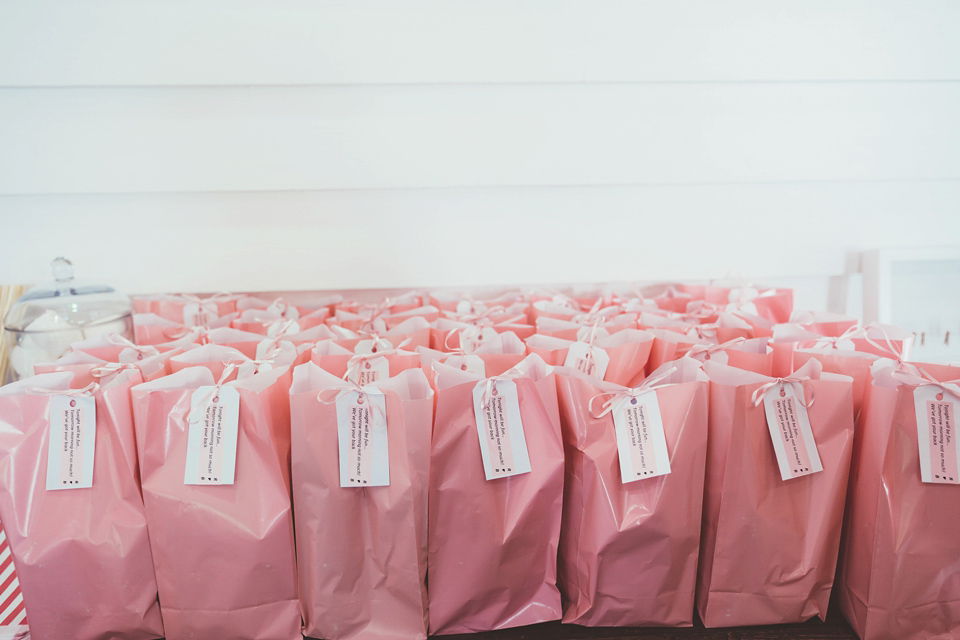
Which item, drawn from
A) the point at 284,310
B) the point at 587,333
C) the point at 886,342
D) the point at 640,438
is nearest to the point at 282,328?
the point at 284,310

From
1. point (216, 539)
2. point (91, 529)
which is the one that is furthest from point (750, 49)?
point (91, 529)

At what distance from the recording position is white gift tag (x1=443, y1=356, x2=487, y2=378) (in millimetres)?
996

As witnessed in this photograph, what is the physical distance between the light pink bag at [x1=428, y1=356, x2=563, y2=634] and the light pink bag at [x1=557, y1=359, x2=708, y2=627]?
0.05m

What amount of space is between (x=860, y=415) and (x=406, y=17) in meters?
1.46

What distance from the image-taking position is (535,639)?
0.92m

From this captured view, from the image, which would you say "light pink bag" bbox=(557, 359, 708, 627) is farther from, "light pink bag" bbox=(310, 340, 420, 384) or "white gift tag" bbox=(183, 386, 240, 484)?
"white gift tag" bbox=(183, 386, 240, 484)

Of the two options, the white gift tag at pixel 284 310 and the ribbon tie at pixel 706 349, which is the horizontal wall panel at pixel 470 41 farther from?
the ribbon tie at pixel 706 349

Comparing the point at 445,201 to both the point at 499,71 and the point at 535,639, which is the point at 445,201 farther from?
the point at 535,639

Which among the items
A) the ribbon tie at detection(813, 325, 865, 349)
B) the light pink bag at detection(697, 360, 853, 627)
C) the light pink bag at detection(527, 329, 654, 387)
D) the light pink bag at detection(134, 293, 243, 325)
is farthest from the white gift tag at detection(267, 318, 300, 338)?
the ribbon tie at detection(813, 325, 865, 349)

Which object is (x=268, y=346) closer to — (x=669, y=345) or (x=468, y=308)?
(x=468, y=308)

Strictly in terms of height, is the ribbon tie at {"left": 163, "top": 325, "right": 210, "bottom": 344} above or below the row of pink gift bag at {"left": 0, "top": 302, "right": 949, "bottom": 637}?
above

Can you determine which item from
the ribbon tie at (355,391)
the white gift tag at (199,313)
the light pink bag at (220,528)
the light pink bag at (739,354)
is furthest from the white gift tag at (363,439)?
the white gift tag at (199,313)

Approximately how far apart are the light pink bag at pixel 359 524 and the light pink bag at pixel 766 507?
494mm

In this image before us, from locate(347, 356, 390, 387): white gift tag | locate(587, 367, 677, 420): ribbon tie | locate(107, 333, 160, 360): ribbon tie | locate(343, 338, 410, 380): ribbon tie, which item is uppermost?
locate(107, 333, 160, 360): ribbon tie
